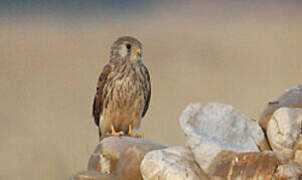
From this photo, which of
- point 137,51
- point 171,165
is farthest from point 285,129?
point 137,51

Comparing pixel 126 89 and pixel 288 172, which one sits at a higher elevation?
pixel 126 89

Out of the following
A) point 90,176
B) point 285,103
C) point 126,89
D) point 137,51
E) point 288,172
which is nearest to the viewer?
point 288,172

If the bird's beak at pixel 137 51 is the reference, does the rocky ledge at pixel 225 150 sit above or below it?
below

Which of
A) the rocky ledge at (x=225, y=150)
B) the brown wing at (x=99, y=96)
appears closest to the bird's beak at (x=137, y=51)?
the brown wing at (x=99, y=96)

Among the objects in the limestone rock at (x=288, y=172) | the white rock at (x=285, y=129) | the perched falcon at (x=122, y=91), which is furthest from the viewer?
the perched falcon at (x=122, y=91)

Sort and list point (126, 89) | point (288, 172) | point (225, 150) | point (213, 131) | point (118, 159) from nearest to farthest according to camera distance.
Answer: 1. point (288, 172)
2. point (225, 150)
3. point (213, 131)
4. point (118, 159)
5. point (126, 89)

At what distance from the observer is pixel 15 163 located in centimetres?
521

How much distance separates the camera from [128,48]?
5.56m

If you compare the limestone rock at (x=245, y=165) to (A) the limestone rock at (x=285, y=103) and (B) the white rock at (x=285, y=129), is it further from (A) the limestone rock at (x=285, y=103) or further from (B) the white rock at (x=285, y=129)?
(A) the limestone rock at (x=285, y=103)

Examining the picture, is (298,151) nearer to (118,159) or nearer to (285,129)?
(285,129)

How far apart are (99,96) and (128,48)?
47 centimetres

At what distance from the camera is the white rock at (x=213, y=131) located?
4.00 m

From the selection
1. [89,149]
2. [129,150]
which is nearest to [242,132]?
[129,150]

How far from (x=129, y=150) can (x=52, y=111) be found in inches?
57.7
